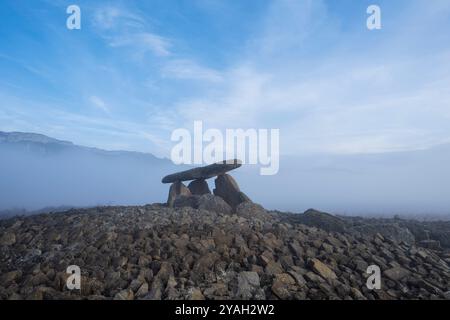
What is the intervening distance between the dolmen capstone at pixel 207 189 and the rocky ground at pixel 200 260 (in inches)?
129

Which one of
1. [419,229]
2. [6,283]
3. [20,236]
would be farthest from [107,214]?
[419,229]

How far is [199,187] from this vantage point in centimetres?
2211

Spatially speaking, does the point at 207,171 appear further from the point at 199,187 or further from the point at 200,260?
the point at 200,260

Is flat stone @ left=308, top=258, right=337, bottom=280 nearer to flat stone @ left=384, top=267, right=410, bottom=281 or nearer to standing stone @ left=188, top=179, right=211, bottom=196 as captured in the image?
flat stone @ left=384, top=267, right=410, bottom=281

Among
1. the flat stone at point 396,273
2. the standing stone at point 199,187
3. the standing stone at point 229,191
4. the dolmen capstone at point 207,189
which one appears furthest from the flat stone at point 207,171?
the flat stone at point 396,273

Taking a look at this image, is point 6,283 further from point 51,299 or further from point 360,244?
point 360,244

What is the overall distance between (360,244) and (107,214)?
35.4ft

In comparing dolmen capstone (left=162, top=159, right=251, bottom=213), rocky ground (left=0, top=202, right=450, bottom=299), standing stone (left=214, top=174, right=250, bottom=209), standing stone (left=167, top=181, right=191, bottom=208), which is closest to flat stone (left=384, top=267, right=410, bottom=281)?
rocky ground (left=0, top=202, right=450, bottom=299)

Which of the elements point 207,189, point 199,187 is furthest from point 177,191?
point 207,189

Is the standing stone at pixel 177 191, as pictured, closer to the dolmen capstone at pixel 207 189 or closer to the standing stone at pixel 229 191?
the dolmen capstone at pixel 207 189

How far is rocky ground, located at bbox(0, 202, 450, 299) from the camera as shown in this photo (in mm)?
8070

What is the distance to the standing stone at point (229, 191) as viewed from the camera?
18742mm
